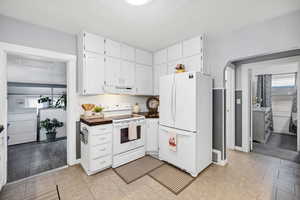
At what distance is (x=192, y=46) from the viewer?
2.61m

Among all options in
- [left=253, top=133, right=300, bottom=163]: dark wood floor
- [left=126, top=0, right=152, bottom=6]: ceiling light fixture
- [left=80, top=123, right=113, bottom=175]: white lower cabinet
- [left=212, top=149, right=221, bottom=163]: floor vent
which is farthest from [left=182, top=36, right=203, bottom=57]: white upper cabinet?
[left=253, top=133, right=300, bottom=163]: dark wood floor

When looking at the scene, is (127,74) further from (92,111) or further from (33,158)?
(33,158)

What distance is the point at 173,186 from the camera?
1887 mm

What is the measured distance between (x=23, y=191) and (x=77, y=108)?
1.41 m

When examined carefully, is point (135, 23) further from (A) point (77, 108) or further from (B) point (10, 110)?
(B) point (10, 110)

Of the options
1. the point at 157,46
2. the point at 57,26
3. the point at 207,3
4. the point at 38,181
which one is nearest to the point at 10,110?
the point at 38,181

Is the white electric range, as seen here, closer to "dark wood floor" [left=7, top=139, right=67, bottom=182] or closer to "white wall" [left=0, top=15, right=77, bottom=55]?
"dark wood floor" [left=7, top=139, right=67, bottom=182]

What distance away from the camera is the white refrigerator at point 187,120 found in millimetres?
2104

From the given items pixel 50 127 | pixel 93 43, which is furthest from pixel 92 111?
pixel 50 127

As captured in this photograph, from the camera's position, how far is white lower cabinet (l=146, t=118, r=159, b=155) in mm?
2912

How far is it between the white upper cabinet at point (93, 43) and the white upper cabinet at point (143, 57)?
91 centimetres

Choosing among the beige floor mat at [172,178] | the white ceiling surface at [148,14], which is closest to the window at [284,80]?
the white ceiling surface at [148,14]

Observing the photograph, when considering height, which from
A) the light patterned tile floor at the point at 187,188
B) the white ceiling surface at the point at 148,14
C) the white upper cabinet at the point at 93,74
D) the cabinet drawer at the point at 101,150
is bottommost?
the light patterned tile floor at the point at 187,188

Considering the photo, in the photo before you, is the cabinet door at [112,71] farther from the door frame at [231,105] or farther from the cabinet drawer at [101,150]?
the door frame at [231,105]
